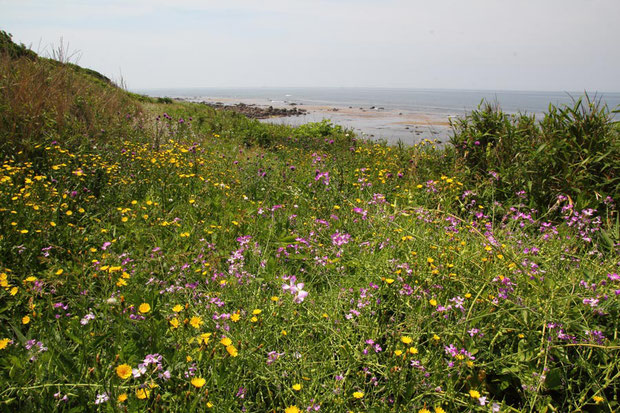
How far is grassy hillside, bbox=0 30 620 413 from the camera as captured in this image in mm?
1719

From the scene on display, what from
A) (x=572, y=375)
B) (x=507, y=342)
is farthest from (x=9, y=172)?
(x=572, y=375)

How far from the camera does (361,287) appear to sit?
2586 mm

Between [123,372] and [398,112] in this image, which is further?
[398,112]

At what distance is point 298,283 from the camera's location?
2.31m

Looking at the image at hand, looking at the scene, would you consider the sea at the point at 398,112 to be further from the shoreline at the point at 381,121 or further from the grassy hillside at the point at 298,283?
the grassy hillside at the point at 298,283

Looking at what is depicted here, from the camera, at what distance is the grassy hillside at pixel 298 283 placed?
1719mm

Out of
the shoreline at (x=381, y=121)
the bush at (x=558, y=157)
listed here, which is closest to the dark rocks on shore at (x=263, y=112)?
the shoreline at (x=381, y=121)

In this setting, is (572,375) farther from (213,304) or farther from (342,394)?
(213,304)

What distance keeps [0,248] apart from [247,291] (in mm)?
2002

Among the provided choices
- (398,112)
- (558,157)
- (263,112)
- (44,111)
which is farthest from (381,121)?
(44,111)

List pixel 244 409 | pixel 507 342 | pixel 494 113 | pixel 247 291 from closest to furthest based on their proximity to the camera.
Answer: pixel 244 409 < pixel 507 342 < pixel 247 291 < pixel 494 113

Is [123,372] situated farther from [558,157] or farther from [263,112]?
[263,112]

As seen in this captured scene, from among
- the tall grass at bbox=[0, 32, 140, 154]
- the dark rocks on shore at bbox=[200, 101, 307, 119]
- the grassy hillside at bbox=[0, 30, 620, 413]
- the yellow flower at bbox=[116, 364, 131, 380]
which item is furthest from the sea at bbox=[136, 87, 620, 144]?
the tall grass at bbox=[0, 32, 140, 154]

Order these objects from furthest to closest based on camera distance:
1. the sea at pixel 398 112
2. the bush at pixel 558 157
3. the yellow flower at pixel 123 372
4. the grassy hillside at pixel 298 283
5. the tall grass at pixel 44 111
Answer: the sea at pixel 398 112
the tall grass at pixel 44 111
the bush at pixel 558 157
the grassy hillside at pixel 298 283
the yellow flower at pixel 123 372
